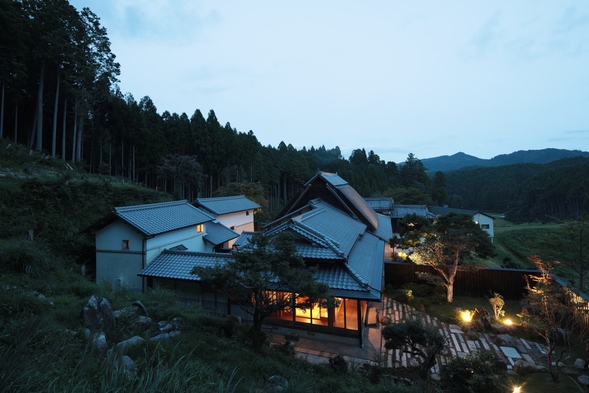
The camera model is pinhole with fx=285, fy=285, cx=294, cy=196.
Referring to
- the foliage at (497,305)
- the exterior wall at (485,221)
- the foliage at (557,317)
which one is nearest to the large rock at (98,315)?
the foliage at (557,317)

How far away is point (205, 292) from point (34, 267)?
5.76 m

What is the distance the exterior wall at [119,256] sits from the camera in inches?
515

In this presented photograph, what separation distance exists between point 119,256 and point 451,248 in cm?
1553

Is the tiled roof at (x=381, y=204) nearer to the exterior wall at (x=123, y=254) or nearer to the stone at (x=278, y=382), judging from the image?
the exterior wall at (x=123, y=254)

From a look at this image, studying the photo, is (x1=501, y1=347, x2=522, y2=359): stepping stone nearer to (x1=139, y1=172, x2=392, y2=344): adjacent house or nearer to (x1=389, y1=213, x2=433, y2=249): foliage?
(x1=139, y1=172, x2=392, y2=344): adjacent house

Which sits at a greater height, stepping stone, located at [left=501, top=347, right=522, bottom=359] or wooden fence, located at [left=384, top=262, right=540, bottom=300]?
wooden fence, located at [left=384, top=262, right=540, bottom=300]

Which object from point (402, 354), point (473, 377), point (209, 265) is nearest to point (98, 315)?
point (209, 265)

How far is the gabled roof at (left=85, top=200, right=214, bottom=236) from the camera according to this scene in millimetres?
13000

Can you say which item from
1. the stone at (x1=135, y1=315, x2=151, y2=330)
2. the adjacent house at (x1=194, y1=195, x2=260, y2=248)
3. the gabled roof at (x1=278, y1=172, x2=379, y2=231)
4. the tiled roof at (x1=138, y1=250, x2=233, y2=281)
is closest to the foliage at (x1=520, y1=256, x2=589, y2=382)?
the gabled roof at (x1=278, y1=172, x2=379, y2=231)

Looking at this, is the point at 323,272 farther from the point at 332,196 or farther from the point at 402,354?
the point at 332,196

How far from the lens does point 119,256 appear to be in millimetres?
13359

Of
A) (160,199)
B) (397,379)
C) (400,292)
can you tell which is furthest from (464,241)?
(160,199)

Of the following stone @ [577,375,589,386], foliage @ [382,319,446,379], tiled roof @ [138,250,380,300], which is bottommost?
stone @ [577,375,589,386]

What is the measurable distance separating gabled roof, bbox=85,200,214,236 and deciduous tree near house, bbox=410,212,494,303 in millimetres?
12301
